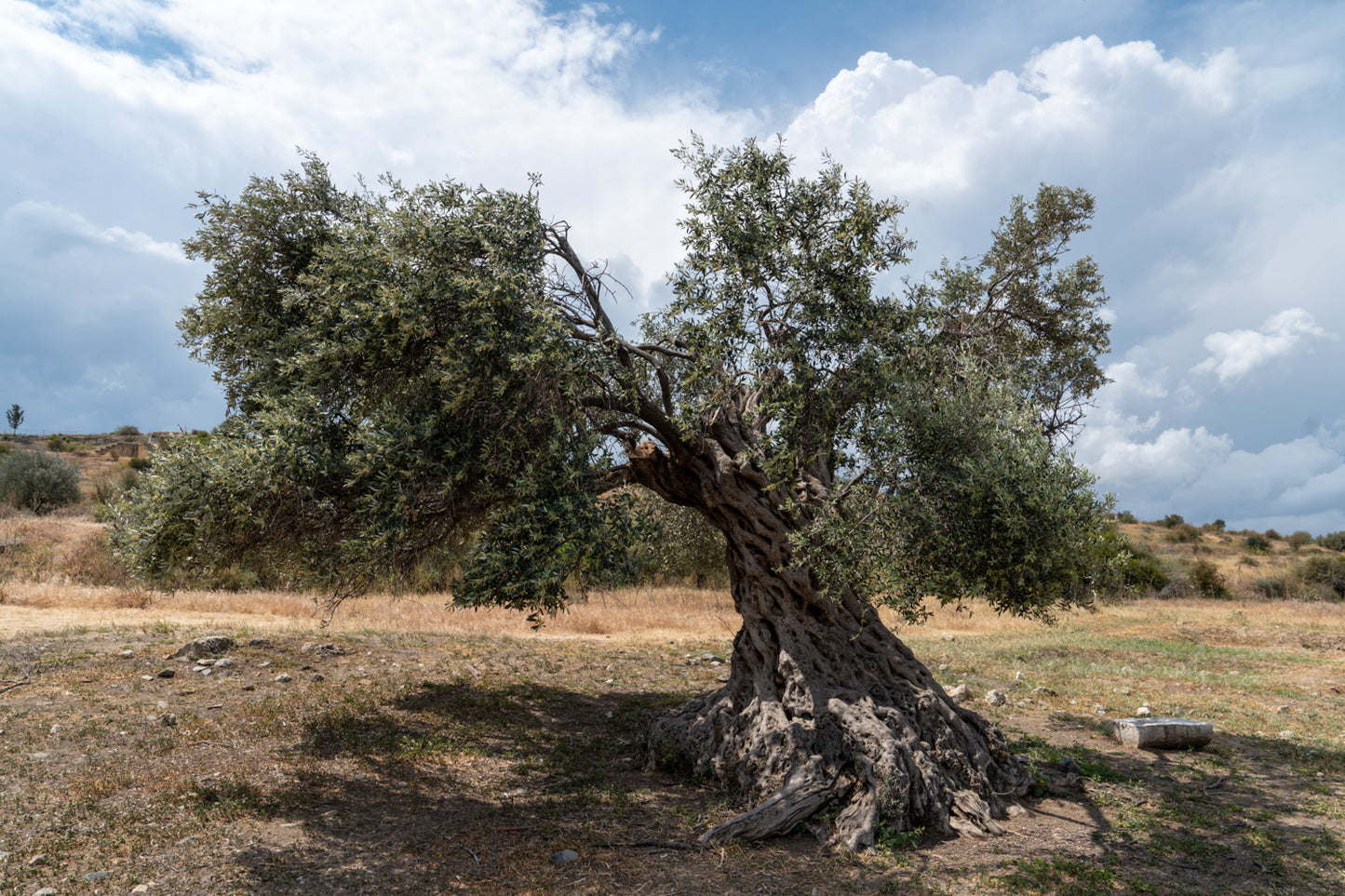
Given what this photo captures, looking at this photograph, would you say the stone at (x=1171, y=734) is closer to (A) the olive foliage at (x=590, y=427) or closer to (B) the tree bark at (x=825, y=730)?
(B) the tree bark at (x=825, y=730)

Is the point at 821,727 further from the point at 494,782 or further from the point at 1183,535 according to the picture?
the point at 1183,535

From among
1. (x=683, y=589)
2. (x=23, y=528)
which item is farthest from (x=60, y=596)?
(x=683, y=589)

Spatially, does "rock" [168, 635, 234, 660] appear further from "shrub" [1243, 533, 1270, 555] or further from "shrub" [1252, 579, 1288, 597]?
"shrub" [1243, 533, 1270, 555]

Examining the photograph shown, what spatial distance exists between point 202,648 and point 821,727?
13225 mm

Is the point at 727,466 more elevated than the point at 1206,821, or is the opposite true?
the point at 727,466

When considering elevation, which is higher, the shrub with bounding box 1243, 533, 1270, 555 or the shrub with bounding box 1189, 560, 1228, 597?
the shrub with bounding box 1243, 533, 1270, 555

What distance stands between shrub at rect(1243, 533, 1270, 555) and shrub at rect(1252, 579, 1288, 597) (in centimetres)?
2662

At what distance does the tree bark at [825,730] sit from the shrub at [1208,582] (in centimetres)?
4013

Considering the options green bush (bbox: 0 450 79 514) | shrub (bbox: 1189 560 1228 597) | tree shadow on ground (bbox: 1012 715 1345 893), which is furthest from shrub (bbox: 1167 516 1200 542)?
green bush (bbox: 0 450 79 514)

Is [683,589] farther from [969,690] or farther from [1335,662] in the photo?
[1335,662]

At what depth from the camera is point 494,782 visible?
11.5 meters

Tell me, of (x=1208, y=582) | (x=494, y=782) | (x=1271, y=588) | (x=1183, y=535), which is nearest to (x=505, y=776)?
(x=494, y=782)

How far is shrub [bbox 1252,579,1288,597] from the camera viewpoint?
4388cm

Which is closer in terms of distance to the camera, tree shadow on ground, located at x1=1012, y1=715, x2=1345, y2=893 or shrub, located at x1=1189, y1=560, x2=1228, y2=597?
tree shadow on ground, located at x1=1012, y1=715, x2=1345, y2=893
